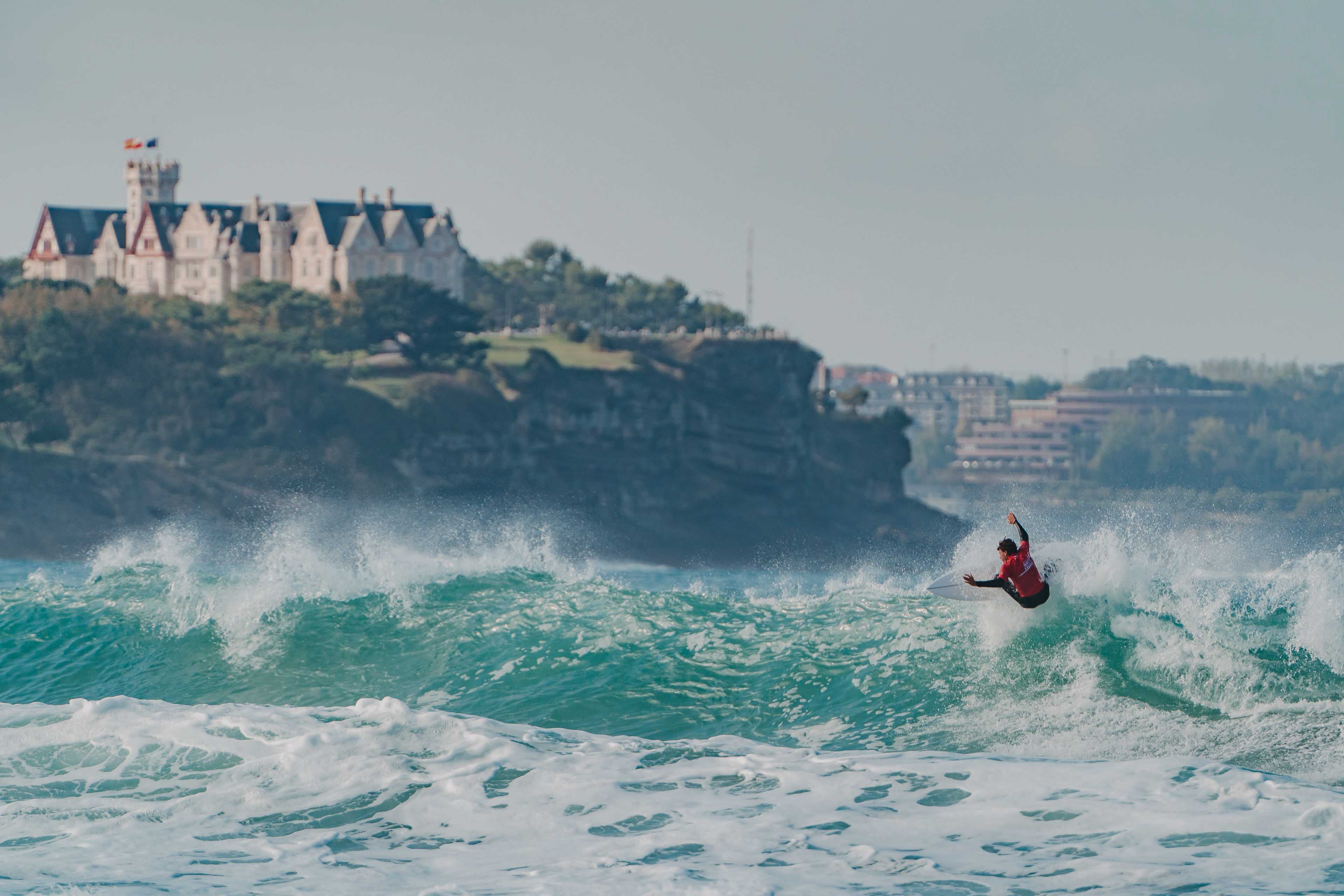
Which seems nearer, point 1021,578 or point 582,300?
point 1021,578

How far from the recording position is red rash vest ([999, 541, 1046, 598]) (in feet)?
65.4

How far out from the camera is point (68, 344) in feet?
303

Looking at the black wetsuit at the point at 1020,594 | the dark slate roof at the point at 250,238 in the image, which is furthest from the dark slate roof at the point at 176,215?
the black wetsuit at the point at 1020,594

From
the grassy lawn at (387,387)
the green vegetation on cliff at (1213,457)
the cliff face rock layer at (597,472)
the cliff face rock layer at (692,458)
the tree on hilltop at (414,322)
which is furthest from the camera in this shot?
the green vegetation on cliff at (1213,457)

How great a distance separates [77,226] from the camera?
128 m

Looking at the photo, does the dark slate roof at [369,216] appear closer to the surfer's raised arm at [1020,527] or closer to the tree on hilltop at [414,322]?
the tree on hilltop at [414,322]

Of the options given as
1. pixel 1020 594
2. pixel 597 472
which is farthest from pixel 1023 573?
pixel 597 472

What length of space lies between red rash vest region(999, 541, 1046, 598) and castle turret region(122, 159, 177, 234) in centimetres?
11882

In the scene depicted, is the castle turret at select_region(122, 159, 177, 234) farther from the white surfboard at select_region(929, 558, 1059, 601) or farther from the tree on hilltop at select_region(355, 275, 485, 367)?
the white surfboard at select_region(929, 558, 1059, 601)

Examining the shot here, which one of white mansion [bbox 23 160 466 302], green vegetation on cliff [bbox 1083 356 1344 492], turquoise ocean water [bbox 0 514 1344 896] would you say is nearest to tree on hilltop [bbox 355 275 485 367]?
white mansion [bbox 23 160 466 302]

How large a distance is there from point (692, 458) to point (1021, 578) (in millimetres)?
89045

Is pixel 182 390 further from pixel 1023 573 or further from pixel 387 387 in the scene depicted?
pixel 1023 573

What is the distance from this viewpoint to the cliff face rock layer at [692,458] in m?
100

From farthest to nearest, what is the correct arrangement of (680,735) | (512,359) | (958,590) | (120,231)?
(120,231)
(512,359)
(958,590)
(680,735)
